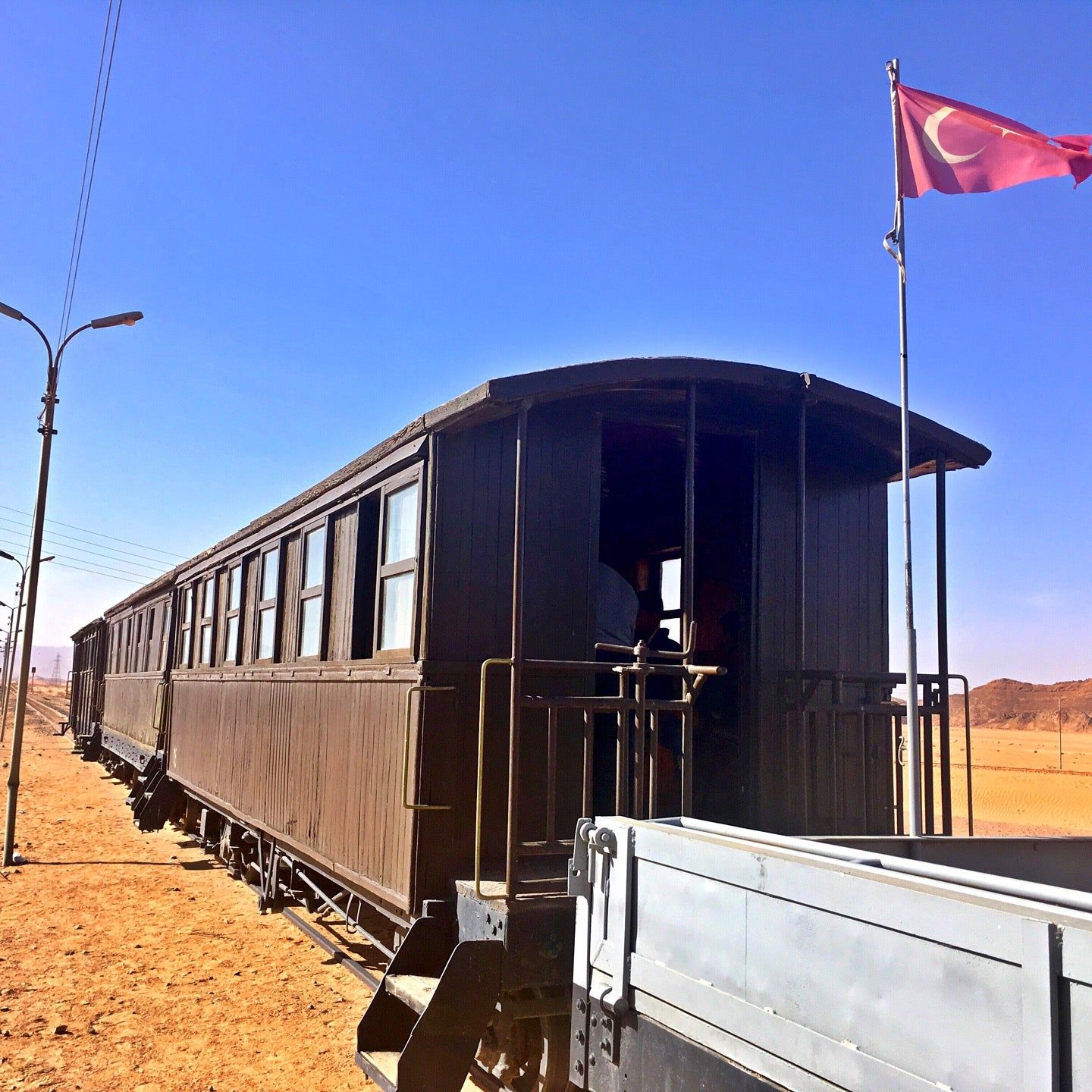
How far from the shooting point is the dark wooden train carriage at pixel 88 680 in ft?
86.1

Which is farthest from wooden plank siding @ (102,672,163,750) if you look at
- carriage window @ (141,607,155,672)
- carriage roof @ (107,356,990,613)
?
carriage roof @ (107,356,990,613)

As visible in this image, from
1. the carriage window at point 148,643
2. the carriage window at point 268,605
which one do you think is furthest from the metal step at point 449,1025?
the carriage window at point 148,643

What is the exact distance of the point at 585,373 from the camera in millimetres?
5156

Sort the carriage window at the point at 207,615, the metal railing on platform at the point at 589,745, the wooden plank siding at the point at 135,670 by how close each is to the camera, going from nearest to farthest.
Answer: the metal railing on platform at the point at 589,745 → the carriage window at the point at 207,615 → the wooden plank siding at the point at 135,670

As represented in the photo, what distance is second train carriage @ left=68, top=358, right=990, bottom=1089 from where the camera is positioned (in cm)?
471

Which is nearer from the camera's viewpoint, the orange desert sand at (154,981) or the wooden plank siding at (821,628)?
the orange desert sand at (154,981)

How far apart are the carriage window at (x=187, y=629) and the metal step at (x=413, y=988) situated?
924 cm

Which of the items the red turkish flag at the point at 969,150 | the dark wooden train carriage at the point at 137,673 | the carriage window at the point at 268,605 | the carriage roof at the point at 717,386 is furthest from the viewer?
the dark wooden train carriage at the point at 137,673

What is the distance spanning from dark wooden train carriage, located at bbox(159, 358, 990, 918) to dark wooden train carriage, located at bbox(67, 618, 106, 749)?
20.5 meters

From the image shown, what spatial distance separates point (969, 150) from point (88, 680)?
2796cm

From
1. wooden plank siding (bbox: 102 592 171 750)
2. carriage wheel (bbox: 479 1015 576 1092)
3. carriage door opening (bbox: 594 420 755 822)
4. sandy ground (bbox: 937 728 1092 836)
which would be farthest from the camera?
sandy ground (bbox: 937 728 1092 836)

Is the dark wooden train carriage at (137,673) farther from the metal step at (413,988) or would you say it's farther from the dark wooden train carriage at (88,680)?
the metal step at (413,988)

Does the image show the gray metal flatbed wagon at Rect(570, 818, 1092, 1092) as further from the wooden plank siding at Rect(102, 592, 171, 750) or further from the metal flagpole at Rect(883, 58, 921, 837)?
the wooden plank siding at Rect(102, 592, 171, 750)

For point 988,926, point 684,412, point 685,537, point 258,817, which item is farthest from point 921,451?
point 258,817
